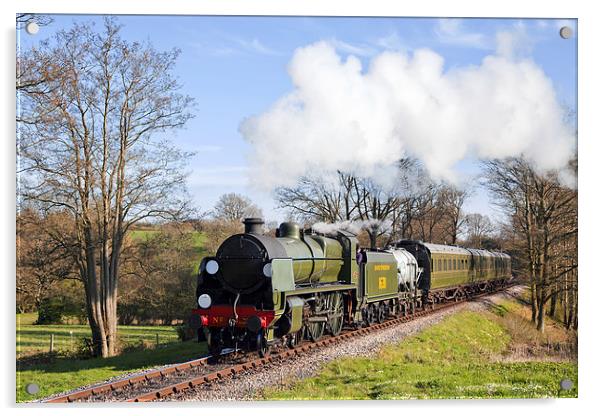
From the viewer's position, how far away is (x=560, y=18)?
9.19 metres

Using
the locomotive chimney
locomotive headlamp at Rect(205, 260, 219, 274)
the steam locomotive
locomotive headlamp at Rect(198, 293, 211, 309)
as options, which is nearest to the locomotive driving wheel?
the steam locomotive

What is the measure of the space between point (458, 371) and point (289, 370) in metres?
2.50

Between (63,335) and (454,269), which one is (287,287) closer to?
(63,335)

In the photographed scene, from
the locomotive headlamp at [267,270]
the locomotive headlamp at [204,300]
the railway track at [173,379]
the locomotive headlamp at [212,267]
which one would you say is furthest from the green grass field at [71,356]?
the locomotive headlamp at [267,270]

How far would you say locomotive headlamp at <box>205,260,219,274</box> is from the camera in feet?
33.3

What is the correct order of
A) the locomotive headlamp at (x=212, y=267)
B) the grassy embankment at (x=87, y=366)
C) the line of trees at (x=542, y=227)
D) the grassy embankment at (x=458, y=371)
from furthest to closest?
the locomotive headlamp at (x=212, y=267) → the line of trees at (x=542, y=227) → the grassy embankment at (x=458, y=371) → the grassy embankment at (x=87, y=366)

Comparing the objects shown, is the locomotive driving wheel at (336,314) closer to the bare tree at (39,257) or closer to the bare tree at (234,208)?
the bare tree at (234,208)

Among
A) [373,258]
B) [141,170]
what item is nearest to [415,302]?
[373,258]

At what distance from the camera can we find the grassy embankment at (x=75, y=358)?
8555 mm

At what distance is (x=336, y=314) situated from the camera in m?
12.4

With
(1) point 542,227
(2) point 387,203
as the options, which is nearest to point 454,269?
(2) point 387,203

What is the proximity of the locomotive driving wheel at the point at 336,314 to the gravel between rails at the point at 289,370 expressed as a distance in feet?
1.54
